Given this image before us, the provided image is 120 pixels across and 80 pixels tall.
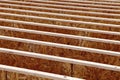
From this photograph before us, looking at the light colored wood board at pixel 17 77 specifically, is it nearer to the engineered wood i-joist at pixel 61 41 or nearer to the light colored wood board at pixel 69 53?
the engineered wood i-joist at pixel 61 41

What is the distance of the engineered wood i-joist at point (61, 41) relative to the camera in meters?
2.62

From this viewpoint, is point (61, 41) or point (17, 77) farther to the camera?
point (61, 41)

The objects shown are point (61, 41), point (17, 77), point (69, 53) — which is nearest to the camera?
point (17, 77)

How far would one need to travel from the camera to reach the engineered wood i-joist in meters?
2.62

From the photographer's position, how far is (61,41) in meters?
3.29

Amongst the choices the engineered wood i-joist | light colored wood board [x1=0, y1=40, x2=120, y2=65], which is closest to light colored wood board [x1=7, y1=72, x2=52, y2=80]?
the engineered wood i-joist

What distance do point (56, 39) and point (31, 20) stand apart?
93 centimetres

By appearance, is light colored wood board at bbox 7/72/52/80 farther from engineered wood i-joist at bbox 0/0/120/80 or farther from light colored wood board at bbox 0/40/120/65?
light colored wood board at bbox 0/40/120/65

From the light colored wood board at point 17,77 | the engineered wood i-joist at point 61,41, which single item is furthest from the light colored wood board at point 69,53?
the light colored wood board at point 17,77

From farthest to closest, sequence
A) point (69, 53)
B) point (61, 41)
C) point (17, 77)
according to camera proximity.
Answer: point (61, 41) < point (69, 53) < point (17, 77)

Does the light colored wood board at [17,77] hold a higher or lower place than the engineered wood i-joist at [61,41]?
lower

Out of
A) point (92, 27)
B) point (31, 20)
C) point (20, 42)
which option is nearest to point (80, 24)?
point (92, 27)

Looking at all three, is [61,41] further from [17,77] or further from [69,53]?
[17,77]

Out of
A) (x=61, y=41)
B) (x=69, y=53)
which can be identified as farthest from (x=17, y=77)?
(x=61, y=41)
